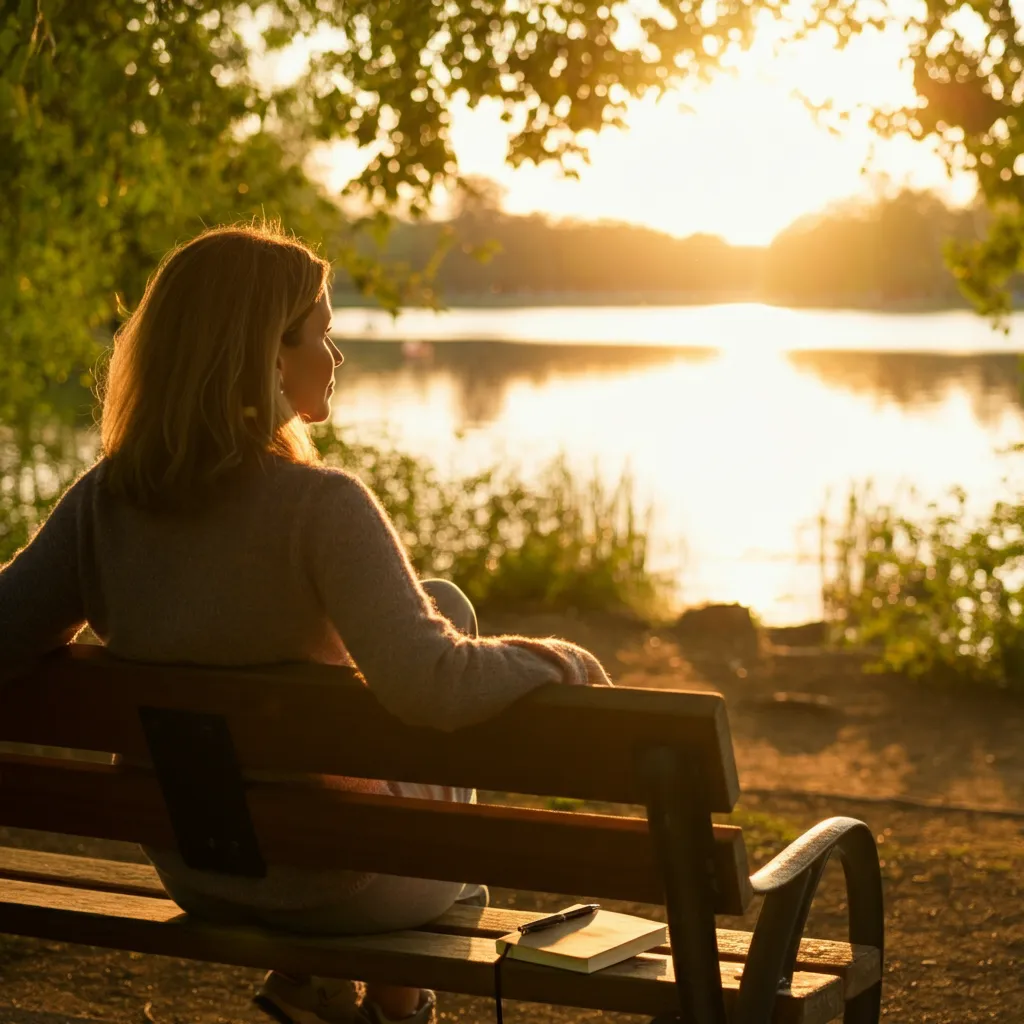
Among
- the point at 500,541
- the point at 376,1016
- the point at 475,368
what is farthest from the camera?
the point at 475,368

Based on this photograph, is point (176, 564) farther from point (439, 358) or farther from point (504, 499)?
point (439, 358)

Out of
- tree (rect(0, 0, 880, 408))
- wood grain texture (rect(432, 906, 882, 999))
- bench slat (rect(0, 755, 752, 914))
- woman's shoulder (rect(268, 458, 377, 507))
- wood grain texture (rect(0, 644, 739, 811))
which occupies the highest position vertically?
tree (rect(0, 0, 880, 408))

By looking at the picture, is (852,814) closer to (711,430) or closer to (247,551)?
(247,551)

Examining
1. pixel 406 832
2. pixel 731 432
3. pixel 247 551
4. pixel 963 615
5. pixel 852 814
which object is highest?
pixel 247 551

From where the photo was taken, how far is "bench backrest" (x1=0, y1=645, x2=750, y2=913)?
231 cm

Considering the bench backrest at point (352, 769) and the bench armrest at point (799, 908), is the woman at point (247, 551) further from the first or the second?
the bench armrest at point (799, 908)

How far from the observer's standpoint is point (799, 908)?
2580 millimetres

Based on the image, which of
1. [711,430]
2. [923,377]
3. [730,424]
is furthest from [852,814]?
[923,377]

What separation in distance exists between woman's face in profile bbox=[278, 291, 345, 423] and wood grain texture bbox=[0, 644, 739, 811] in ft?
1.68

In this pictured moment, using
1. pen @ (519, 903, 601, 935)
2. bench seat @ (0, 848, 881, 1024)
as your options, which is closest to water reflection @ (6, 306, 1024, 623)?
bench seat @ (0, 848, 881, 1024)

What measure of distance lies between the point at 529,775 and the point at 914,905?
9.86 feet

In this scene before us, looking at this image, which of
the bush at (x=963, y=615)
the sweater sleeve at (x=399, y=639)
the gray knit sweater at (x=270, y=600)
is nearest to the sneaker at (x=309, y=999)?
the gray knit sweater at (x=270, y=600)

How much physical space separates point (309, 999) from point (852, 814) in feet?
11.4

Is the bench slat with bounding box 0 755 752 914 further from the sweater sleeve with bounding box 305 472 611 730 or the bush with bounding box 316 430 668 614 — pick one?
the bush with bounding box 316 430 668 614
